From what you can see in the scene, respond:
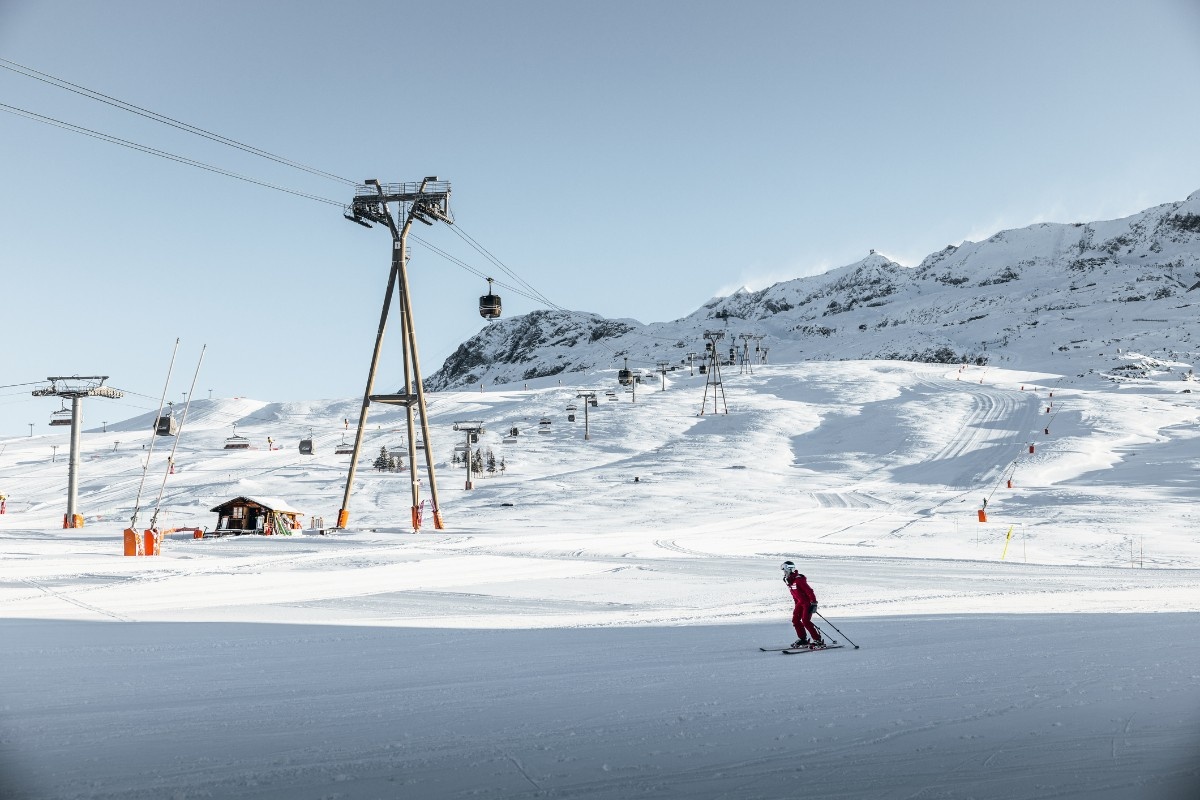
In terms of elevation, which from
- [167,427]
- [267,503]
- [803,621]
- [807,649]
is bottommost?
[267,503]

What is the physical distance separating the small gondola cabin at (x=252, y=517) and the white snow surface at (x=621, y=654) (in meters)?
3.12

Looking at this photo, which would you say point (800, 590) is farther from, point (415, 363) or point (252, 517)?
point (252, 517)

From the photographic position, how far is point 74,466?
39.6 meters

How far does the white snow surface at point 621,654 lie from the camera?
6.43m

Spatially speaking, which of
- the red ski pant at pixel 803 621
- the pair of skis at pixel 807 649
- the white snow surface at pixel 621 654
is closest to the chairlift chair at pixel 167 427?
the white snow surface at pixel 621 654

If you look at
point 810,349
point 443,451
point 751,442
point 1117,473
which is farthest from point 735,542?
point 810,349

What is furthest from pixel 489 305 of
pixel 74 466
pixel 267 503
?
pixel 74 466

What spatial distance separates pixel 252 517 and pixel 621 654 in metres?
27.8

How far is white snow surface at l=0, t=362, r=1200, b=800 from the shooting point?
21.1 feet

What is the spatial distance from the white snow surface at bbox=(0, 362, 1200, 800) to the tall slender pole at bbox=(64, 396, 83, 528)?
0.97m

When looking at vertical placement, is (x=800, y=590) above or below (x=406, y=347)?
below

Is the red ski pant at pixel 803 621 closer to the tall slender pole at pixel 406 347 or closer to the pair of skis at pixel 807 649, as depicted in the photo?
the pair of skis at pixel 807 649

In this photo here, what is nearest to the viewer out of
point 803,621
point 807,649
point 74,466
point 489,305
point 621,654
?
point 621,654

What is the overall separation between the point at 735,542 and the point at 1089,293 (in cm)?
18793
